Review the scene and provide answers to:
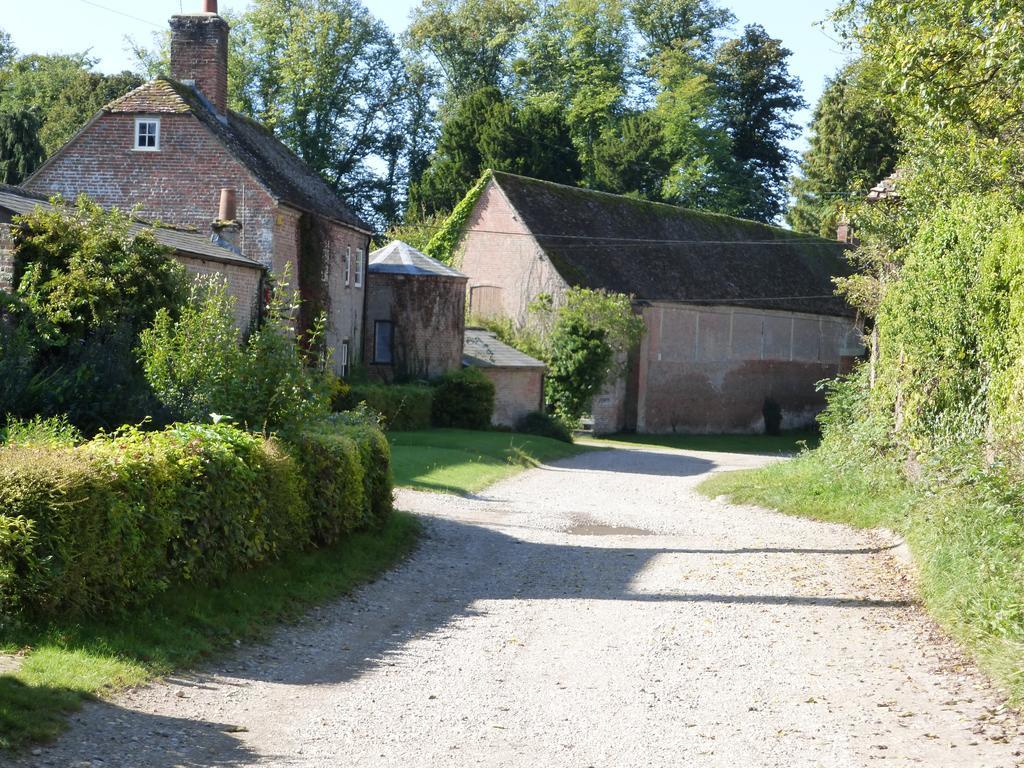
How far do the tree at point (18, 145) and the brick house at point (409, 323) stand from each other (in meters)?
16.3

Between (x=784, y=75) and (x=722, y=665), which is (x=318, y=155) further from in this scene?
(x=722, y=665)

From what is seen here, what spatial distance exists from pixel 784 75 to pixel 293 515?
200 ft

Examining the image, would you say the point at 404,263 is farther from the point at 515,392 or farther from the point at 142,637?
the point at 142,637

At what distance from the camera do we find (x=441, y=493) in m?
22.0

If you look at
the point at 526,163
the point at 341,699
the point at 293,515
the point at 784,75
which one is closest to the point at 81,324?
the point at 293,515

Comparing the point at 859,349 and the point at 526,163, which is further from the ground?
the point at 526,163

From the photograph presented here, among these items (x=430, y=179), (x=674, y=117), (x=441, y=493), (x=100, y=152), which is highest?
(x=674, y=117)

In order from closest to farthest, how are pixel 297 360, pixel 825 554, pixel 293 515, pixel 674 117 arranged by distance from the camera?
pixel 293 515 → pixel 297 360 → pixel 825 554 → pixel 674 117

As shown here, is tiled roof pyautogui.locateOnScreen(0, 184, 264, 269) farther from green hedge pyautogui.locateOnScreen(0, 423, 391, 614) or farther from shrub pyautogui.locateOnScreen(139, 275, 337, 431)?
green hedge pyautogui.locateOnScreen(0, 423, 391, 614)

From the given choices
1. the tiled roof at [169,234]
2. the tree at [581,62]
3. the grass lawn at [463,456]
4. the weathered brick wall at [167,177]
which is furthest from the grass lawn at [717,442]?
the tree at [581,62]

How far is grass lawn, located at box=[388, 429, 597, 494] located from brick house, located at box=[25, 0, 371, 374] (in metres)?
5.45

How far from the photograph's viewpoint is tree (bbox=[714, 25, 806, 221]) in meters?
66.6

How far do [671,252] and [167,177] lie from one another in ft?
80.8

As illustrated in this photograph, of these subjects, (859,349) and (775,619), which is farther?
(859,349)
